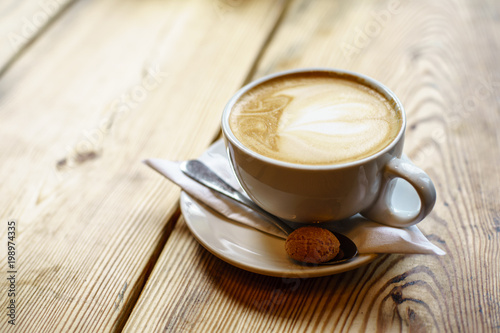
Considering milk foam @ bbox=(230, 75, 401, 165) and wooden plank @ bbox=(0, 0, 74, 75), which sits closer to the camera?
milk foam @ bbox=(230, 75, 401, 165)

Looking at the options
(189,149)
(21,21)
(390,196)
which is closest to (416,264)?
(390,196)

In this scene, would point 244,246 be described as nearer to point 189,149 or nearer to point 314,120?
point 314,120

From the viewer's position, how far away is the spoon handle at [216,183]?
0.73m

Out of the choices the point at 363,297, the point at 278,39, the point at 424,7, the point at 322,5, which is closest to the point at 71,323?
the point at 363,297

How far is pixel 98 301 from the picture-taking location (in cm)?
65

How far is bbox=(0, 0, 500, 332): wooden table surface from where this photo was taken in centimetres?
62

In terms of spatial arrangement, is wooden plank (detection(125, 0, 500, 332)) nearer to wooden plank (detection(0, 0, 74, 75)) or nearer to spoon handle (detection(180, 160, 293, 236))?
spoon handle (detection(180, 160, 293, 236))

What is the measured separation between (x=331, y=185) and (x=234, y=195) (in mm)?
187

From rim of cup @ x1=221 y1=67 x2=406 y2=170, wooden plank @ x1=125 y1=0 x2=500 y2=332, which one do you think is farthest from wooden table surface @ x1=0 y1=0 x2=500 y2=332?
rim of cup @ x1=221 y1=67 x2=406 y2=170

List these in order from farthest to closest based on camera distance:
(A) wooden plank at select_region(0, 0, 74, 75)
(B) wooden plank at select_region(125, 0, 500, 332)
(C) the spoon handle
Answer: (A) wooden plank at select_region(0, 0, 74, 75) < (C) the spoon handle < (B) wooden plank at select_region(125, 0, 500, 332)

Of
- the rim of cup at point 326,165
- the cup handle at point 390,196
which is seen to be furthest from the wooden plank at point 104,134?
the cup handle at point 390,196

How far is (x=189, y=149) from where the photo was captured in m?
0.94

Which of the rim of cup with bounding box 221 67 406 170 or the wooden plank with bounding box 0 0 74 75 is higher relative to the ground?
the rim of cup with bounding box 221 67 406 170

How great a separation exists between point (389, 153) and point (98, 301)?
0.42 m
